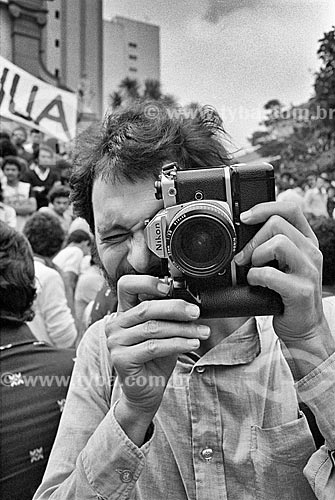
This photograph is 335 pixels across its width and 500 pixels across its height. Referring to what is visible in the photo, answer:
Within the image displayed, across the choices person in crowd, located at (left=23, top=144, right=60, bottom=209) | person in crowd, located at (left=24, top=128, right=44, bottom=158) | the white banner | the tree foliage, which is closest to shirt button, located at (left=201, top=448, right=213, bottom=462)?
the tree foliage

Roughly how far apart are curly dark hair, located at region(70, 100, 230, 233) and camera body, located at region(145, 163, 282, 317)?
13 centimetres

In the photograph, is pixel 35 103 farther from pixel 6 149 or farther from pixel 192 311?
pixel 192 311

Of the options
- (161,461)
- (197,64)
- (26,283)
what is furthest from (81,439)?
(26,283)

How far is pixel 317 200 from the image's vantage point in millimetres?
2268

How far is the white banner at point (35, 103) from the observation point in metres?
3.02

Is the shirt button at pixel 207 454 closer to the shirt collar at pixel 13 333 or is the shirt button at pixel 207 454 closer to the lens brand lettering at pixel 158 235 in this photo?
the lens brand lettering at pixel 158 235

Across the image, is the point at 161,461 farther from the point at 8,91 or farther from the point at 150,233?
the point at 8,91

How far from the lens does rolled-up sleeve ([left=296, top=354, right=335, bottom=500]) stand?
70 cm

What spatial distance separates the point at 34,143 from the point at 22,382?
170 inches

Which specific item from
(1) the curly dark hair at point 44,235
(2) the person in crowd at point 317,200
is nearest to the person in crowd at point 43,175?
(1) the curly dark hair at point 44,235

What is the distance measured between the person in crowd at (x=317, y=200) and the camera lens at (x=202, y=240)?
4.75ft

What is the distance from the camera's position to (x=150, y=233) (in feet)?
2.49

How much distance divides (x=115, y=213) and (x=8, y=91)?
2.42 meters

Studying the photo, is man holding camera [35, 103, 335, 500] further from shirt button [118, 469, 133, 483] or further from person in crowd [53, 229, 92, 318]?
person in crowd [53, 229, 92, 318]
